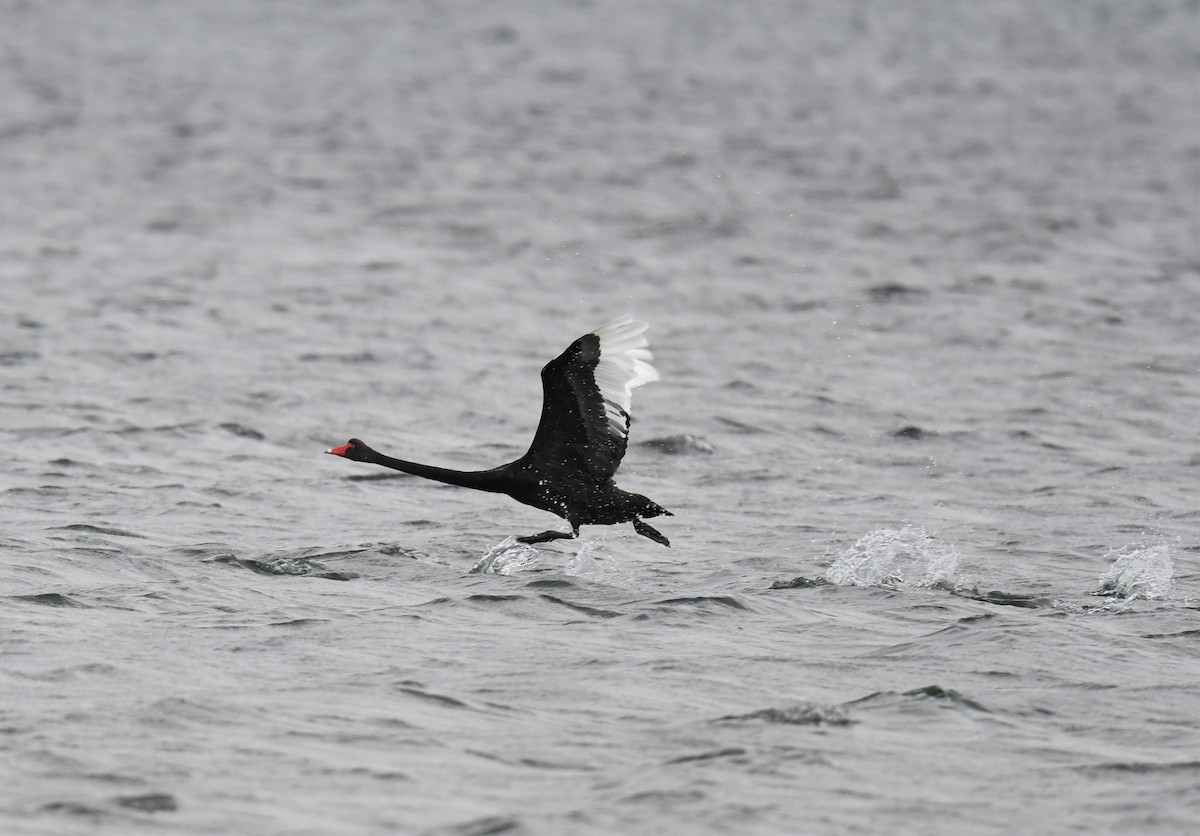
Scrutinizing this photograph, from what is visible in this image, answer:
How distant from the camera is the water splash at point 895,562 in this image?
11898 millimetres

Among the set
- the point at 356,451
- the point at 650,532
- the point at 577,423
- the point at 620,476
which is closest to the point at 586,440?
the point at 577,423

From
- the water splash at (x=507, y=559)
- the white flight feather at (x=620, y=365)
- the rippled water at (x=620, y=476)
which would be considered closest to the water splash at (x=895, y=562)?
the rippled water at (x=620, y=476)

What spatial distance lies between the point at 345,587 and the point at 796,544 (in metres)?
3.28

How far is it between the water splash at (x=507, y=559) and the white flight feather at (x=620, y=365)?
127 cm

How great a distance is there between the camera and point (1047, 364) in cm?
2047

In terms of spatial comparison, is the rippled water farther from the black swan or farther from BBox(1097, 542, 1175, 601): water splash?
the black swan

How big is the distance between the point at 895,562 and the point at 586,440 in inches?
88.4

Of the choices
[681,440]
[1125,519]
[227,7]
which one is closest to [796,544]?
[1125,519]

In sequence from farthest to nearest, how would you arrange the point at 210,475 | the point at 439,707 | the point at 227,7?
the point at 227,7, the point at 210,475, the point at 439,707

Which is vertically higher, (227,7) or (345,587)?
(227,7)

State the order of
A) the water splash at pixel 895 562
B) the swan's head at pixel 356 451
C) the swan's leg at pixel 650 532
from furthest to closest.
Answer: the swan's head at pixel 356 451
the water splash at pixel 895 562
the swan's leg at pixel 650 532

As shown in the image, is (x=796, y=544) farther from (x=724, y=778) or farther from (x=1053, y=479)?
(x=724, y=778)

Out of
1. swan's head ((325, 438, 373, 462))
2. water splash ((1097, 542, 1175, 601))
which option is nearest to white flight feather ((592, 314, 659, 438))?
swan's head ((325, 438, 373, 462))

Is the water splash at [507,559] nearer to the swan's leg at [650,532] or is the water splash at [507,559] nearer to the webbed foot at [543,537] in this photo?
the webbed foot at [543,537]
